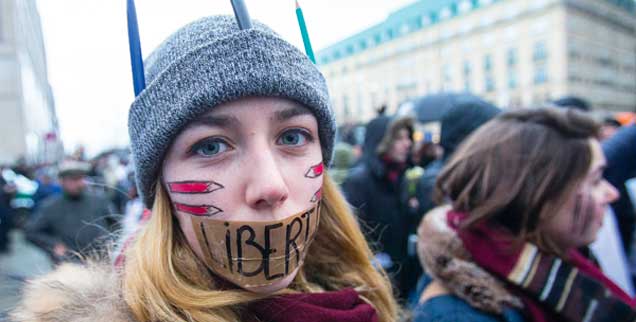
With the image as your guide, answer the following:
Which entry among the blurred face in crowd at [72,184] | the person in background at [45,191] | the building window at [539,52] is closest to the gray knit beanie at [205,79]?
the blurred face in crowd at [72,184]

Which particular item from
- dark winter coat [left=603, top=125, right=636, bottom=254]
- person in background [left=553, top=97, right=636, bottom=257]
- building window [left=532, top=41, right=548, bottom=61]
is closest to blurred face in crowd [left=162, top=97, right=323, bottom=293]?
person in background [left=553, top=97, right=636, bottom=257]

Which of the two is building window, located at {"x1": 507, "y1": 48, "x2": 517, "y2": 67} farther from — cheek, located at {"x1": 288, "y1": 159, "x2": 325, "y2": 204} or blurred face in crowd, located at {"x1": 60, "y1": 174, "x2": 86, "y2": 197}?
cheek, located at {"x1": 288, "y1": 159, "x2": 325, "y2": 204}

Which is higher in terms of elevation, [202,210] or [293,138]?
[293,138]

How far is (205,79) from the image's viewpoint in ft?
3.34

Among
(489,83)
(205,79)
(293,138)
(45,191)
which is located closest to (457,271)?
(293,138)

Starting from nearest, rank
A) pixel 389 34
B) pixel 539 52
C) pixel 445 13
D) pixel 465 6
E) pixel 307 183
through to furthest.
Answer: pixel 307 183 → pixel 539 52 → pixel 465 6 → pixel 445 13 → pixel 389 34

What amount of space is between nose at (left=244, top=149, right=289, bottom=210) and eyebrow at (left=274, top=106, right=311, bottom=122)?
10 centimetres

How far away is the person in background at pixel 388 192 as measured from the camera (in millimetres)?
3750

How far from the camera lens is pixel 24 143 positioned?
21.7m

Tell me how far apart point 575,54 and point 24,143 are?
4443 centimetres

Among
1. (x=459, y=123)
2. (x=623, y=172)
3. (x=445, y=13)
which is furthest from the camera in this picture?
(x=445, y=13)

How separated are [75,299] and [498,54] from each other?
48.5 metres

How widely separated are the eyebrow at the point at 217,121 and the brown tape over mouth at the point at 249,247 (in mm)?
226

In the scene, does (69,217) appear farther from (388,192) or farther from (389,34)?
(389,34)
